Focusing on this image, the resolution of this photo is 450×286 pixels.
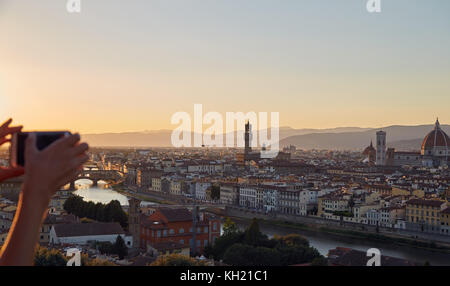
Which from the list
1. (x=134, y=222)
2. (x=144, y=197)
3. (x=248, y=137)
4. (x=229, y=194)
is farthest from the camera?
(x=248, y=137)

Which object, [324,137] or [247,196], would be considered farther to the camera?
[324,137]

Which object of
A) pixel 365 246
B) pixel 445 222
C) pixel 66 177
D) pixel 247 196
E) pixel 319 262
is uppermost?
pixel 66 177

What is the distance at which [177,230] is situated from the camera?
6.07 meters

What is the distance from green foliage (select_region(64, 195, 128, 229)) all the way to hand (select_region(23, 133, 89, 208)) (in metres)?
6.35

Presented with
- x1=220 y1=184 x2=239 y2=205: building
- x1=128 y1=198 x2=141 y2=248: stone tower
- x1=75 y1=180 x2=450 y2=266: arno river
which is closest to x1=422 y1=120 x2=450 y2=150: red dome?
x1=220 y1=184 x2=239 y2=205: building

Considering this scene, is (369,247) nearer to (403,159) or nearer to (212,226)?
(212,226)

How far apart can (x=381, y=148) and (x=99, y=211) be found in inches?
612

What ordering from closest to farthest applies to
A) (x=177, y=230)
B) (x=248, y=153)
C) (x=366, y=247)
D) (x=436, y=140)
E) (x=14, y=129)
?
(x=14, y=129)
(x=177, y=230)
(x=366, y=247)
(x=436, y=140)
(x=248, y=153)

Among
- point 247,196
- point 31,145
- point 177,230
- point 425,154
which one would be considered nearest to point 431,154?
point 425,154

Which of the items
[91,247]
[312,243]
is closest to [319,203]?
[312,243]

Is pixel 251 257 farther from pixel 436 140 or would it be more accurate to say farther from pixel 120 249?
pixel 436 140

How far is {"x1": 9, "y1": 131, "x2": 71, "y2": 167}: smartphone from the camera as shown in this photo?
60 cm

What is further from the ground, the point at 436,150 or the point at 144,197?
the point at 436,150
